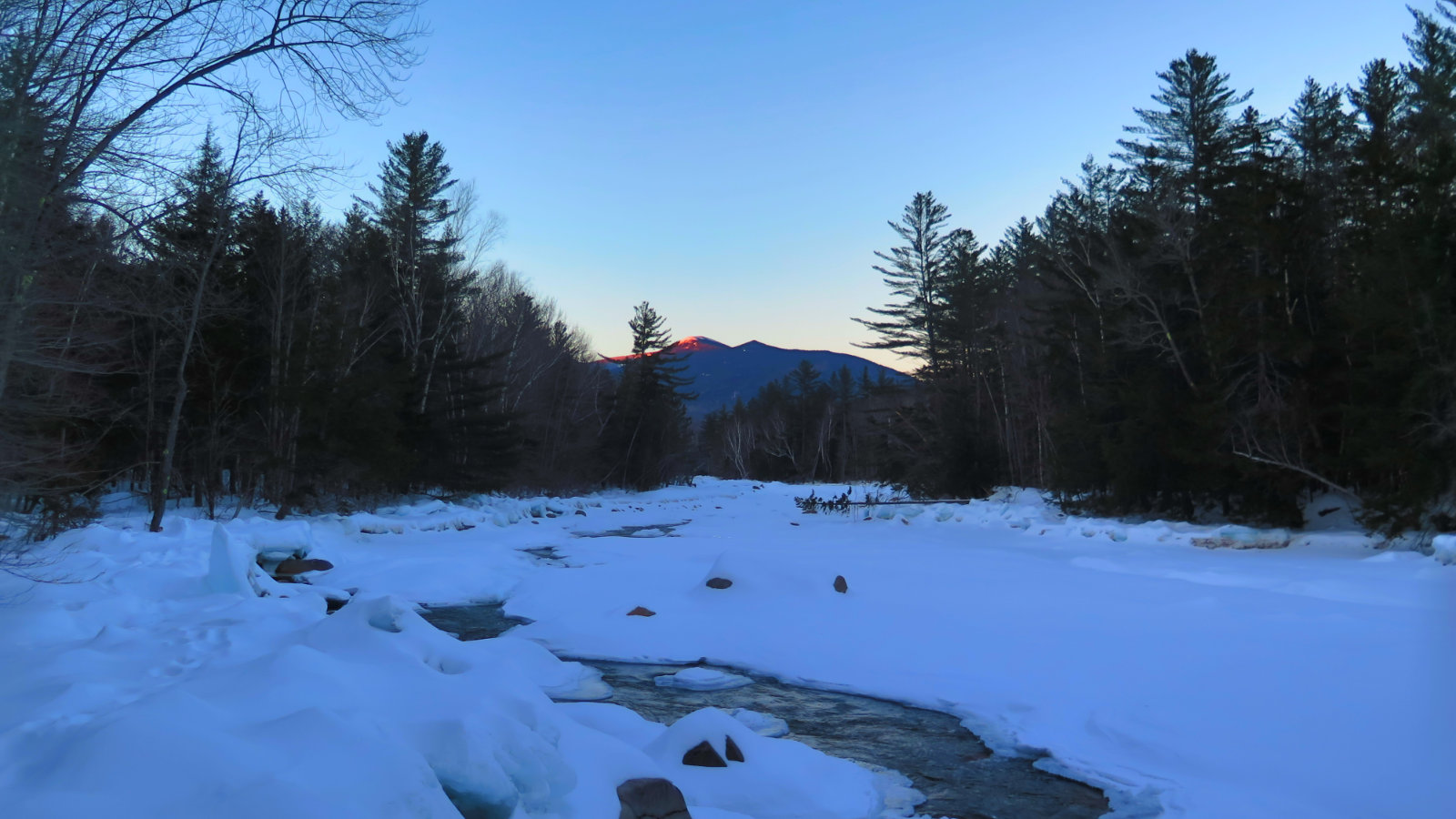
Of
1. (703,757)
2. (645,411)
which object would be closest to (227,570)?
(703,757)

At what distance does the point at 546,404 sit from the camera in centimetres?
3934

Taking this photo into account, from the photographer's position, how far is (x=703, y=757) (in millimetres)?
4590

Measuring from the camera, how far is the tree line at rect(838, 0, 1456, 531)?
11844 mm

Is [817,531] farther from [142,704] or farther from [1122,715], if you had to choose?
[142,704]

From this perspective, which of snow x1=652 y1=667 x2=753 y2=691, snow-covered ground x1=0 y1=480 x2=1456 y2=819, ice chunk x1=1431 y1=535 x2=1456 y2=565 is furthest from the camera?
ice chunk x1=1431 y1=535 x2=1456 y2=565

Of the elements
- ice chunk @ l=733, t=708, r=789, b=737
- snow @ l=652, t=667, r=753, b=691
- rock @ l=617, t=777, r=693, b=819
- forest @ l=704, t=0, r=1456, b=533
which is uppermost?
forest @ l=704, t=0, r=1456, b=533

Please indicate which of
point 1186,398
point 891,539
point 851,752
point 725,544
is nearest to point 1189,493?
point 1186,398

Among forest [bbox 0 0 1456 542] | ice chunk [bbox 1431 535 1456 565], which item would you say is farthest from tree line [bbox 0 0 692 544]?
ice chunk [bbox 1431 535 1456 565]

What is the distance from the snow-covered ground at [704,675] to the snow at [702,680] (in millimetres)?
465

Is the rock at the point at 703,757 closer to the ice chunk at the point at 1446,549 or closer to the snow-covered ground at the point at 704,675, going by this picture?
the snow-covered ground at the point at 704,675

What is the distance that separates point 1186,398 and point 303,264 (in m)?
20.7

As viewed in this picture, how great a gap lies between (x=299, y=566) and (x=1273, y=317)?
1790cm

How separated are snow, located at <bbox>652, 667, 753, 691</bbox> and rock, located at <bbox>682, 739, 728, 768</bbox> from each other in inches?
101

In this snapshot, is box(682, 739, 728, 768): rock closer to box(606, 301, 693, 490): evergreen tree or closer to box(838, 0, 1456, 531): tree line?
box(838, 0, 1456, 531): tree line
